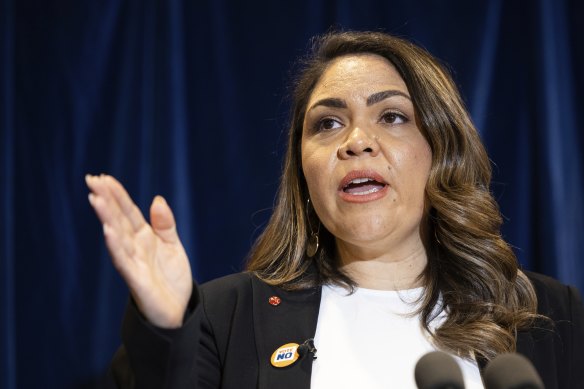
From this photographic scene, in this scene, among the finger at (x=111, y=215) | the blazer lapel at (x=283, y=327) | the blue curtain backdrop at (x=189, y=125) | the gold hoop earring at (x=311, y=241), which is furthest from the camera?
the blue curtain backdrop at (x=189, y=125)

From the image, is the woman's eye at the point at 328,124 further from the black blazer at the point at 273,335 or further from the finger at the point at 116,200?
the finger at the point at 116,200

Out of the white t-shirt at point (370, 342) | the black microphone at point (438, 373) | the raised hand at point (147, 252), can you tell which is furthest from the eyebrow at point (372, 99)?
the black microphone at point (438, 373)

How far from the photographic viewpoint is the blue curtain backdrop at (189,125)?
7.53 feet

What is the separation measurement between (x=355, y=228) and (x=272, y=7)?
1.02m

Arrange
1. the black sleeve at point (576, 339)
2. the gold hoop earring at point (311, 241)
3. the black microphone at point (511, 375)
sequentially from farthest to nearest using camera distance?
the gold hoop earring at point (311, 241) < the black sleeve at point (576, 339) < the black microphone at point (511, 375)

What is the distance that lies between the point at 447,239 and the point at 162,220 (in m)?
0.89

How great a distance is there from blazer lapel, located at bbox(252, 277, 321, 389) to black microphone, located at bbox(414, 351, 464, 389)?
0.77 m

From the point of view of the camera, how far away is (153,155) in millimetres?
2357

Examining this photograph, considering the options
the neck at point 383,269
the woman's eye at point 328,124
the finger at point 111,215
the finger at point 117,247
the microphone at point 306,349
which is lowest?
the microphone at point 306,349

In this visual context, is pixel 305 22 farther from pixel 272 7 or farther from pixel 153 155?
pixel 153 155

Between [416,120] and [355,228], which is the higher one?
[416,120]

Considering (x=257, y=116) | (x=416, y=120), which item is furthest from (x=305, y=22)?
(x=416, y=120)

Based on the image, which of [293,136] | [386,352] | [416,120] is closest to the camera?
[386,352]

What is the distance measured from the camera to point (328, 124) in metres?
1.95
